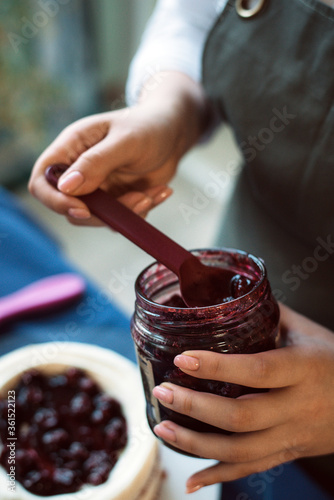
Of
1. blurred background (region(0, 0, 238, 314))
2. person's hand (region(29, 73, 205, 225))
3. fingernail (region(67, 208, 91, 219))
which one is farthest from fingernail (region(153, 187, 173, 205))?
blurred background (region(0, 0, 238, 314))

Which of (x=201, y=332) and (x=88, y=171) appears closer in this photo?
(x=201, y=332)

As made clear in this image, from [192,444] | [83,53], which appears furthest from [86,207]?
[83,53]

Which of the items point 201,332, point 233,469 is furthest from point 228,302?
point 233,469

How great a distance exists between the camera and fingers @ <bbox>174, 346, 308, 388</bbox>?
1.09ft

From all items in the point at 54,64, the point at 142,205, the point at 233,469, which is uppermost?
the point at 142,205

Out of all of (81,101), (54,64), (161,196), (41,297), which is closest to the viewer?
(161,196)

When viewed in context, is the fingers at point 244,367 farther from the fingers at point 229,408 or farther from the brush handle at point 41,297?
the brush handle at point 41,297

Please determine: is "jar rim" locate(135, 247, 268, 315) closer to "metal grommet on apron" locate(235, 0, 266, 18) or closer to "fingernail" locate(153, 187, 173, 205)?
"fingernail" locate(153, 187, 173, 205)

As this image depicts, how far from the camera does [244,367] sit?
1.11ft

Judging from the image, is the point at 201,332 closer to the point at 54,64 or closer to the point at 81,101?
the point at 54,64

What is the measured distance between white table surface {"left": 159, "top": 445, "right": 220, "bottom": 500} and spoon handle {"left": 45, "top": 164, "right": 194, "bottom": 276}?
0.25 m

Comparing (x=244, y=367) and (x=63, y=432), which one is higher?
(x=244, y=367)

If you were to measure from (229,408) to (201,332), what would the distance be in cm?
6

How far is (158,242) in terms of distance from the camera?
1.39 feet
